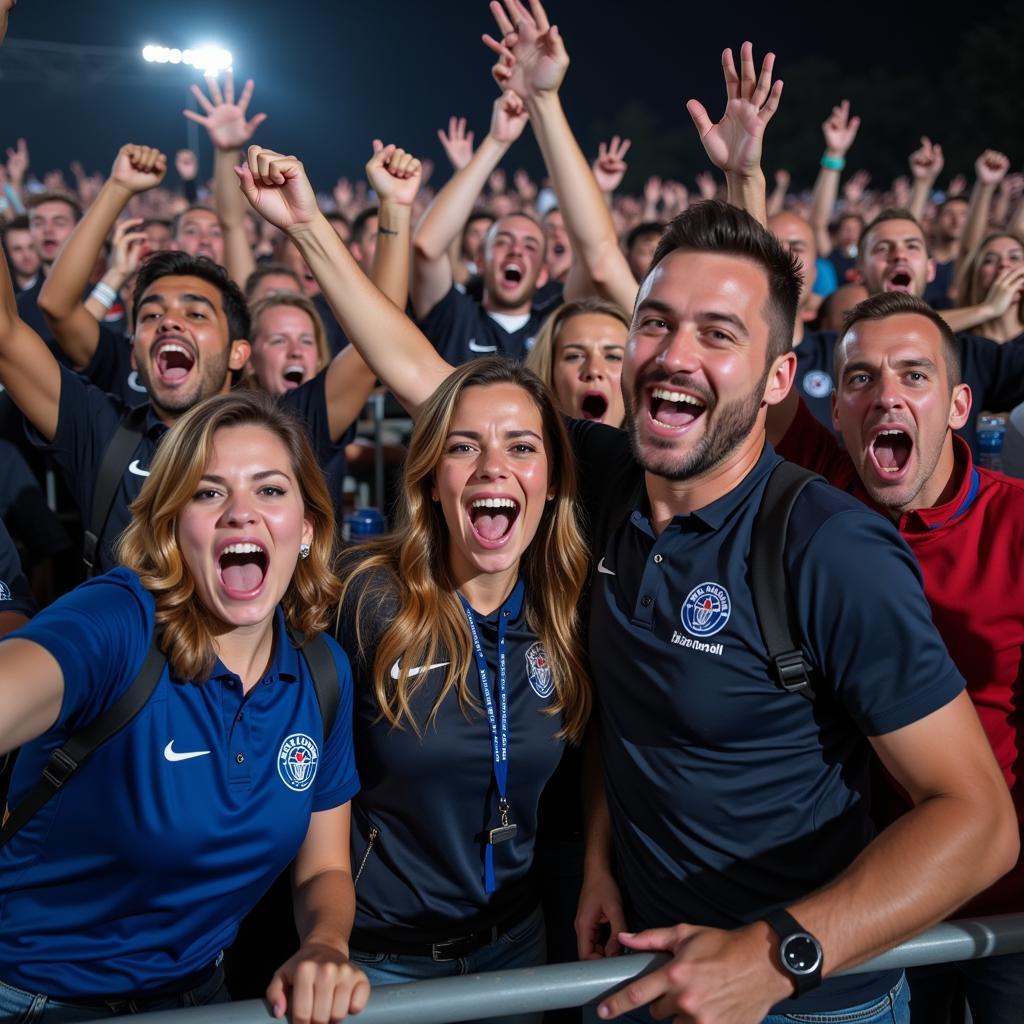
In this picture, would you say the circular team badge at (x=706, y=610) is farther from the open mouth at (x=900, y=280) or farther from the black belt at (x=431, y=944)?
the open mouth at (x=900, y=280)

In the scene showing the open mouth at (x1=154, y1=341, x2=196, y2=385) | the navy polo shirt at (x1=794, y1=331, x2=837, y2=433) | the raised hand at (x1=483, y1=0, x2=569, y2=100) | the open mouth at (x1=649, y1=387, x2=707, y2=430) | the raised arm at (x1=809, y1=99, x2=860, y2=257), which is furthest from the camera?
the raised arm at (x1=809, y1=99, x2=860, y2=257)

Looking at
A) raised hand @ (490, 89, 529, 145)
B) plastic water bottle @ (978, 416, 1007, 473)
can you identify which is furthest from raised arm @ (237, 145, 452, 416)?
plastic water bottle @ (978, 416, 1007, 473)

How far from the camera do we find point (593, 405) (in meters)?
3.99

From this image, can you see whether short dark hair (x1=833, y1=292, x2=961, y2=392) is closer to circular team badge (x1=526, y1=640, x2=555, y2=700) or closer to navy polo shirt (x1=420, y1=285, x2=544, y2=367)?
circular team badge (x1=526, y1=640, x2=555, y2=700)

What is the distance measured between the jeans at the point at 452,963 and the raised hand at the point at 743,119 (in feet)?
6.96

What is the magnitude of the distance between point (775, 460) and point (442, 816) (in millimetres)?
1054

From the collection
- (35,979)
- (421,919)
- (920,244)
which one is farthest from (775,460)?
(920,244)

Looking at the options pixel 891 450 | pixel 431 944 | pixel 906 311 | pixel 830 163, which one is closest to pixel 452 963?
pixel 431 944

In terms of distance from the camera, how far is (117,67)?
25.7 metres

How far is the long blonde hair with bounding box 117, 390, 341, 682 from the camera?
215 centimetres

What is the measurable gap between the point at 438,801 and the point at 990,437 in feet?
10.1

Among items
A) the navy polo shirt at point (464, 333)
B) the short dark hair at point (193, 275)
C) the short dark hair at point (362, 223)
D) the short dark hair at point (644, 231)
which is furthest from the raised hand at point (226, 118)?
the short dark hair at point (644, 231)

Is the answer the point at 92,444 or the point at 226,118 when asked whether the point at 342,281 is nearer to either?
the point at 92,444

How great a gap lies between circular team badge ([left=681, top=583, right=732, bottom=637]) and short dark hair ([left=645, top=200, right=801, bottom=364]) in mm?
549
